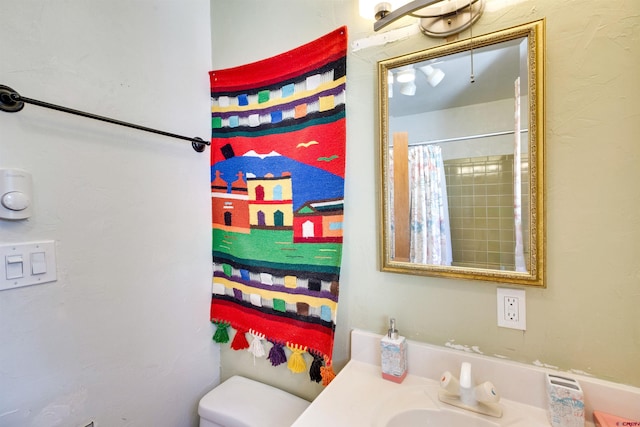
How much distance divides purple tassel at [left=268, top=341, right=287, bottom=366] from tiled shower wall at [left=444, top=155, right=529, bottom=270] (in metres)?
0.73

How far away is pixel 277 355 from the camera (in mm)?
1134

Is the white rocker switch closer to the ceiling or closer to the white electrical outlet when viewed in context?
the ceiling

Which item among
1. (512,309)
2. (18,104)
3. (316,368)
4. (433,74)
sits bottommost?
(316,368)

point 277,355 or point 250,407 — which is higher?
point 277,355

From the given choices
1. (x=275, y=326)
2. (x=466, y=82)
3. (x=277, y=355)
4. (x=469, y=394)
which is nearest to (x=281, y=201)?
(x=275, y=326)

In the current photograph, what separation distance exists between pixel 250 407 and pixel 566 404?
950mm

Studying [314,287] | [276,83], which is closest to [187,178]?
[276,83]

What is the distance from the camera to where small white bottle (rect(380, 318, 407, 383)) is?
847mm

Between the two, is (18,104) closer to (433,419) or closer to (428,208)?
(428,208)

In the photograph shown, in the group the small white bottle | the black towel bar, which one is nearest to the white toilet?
the small white bottle

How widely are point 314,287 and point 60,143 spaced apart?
0.90m

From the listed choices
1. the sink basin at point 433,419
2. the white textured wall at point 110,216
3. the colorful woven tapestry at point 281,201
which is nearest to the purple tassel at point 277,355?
the colorful woven tapestry at point 281,201

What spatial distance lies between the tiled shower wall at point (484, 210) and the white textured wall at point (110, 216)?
1.00m

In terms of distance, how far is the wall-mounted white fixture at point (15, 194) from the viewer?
735mm
